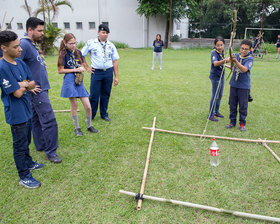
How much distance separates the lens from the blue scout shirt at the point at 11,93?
256 cm

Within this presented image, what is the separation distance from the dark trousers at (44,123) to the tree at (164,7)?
68.9 feet

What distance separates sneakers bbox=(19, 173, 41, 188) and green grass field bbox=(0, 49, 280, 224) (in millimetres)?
64

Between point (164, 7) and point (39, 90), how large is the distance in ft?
71.2

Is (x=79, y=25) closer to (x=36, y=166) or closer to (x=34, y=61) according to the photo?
(x=34, y=61)

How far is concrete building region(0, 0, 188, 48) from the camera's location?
79.7 ft

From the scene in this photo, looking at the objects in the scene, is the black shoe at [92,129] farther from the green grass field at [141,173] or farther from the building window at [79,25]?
the building window at [79,25]

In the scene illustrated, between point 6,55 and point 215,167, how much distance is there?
126 inches

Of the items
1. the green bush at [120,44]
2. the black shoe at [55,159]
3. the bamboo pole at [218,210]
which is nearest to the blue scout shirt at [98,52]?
the black shoe at [55,159]

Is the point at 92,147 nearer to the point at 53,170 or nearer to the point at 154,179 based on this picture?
the point at 53,170

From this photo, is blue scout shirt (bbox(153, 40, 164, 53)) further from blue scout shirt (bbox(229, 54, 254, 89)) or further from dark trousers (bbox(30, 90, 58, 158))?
dark trousers (bbox(30, 90, 58, 158))

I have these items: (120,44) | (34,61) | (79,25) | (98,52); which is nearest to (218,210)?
(34,61)

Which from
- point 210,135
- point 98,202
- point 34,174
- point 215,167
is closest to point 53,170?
point 34,174

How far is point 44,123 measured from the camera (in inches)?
135

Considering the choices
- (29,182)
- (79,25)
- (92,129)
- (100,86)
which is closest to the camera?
(29,182)
